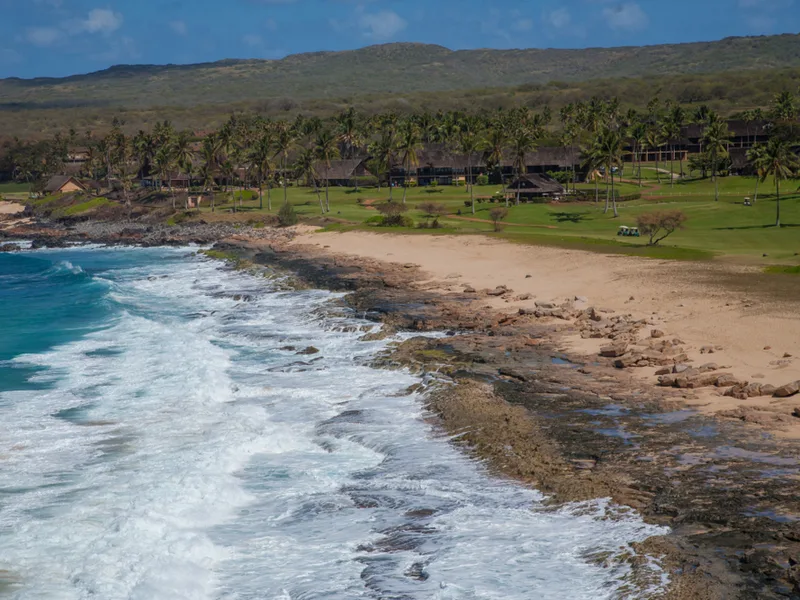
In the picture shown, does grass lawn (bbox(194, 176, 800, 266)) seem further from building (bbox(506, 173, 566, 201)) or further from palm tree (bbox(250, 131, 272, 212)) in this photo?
building (bbox(506, 173, 566, 201))

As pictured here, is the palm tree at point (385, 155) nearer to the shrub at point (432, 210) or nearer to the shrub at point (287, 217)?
the shrub at point (432, 210)

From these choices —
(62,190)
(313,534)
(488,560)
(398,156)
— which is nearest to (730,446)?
(488,560)

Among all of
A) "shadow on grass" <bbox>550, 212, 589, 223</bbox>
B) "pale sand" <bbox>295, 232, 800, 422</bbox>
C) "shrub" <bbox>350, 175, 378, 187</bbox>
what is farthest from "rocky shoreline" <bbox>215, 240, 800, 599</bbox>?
"shrub" <bbox>350, 175, 378, 187</bbox>

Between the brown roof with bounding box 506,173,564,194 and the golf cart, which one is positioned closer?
the golf cart

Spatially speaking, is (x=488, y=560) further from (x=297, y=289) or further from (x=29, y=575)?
(x=297, y=289)

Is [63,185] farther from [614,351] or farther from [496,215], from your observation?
[614,351]

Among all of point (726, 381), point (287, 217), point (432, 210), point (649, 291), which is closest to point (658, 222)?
point (649, 291)
